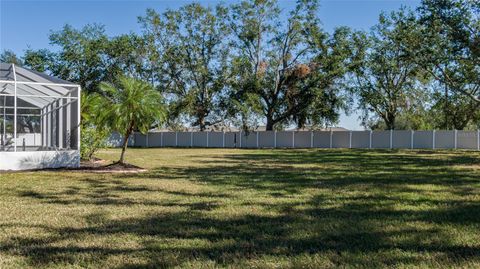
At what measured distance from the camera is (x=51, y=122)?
19828 mm

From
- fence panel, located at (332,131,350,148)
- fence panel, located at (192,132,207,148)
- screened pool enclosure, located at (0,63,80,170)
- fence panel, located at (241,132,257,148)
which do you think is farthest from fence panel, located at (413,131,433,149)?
screened pool enclosure, located at (0,63,80,170)

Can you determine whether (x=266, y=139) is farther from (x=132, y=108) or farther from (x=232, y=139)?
(x=132, y=108)

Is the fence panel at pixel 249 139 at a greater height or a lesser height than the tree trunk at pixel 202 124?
lesser

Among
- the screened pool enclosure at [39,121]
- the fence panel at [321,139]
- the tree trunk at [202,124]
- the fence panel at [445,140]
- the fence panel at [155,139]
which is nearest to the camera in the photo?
the screened pool enclosure at [39,121]

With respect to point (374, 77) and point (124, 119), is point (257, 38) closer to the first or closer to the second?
point (374, 77)

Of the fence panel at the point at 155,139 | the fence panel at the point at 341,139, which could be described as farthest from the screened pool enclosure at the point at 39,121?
the fence panel at the point at 341,139

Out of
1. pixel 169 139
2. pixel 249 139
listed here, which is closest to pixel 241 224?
pixel 249 139

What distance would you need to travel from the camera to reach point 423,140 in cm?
4006

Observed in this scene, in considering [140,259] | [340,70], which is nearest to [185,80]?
[340,70]

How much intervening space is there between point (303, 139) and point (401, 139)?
8.36m

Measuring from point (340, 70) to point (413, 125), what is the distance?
22.5 m

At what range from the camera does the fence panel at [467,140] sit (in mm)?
39188

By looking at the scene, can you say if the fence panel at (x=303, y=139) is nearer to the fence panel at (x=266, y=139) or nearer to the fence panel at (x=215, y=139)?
the fence panel at (x=266, y=139)

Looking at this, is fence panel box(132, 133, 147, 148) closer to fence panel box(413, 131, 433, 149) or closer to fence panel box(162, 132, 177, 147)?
fence panel box(162, 132, 177, 147)
